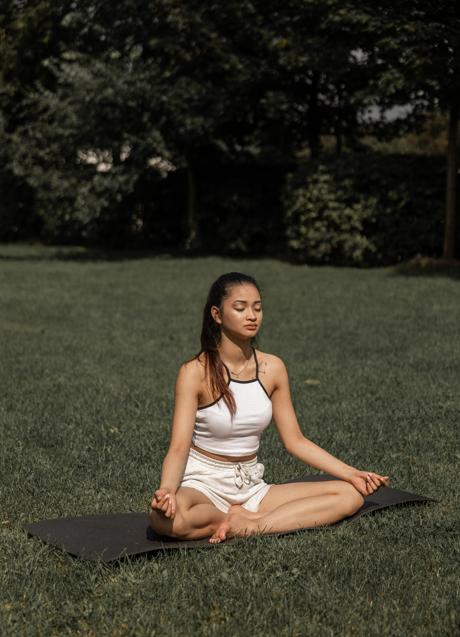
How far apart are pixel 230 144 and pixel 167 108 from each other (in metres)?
2.31

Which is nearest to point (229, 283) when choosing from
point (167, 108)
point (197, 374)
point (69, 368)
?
point (197, 374)

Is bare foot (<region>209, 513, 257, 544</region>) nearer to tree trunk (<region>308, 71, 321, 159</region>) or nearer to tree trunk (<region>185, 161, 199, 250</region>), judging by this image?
tree trunk (<region>308, 71, 321, 159</region>)

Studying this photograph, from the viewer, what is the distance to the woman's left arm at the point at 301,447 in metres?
4.79

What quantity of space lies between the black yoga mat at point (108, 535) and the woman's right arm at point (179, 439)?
26 centimetres

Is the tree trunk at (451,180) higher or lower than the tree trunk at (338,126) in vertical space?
lower

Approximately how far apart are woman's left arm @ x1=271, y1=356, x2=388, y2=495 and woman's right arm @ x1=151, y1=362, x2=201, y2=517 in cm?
46

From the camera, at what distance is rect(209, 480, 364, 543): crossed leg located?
4746mm

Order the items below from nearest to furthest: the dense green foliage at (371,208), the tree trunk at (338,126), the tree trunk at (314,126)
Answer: the dense green foliage at (371,208) < the tree trunk at (314,126) < the tree trunk at (338,126)

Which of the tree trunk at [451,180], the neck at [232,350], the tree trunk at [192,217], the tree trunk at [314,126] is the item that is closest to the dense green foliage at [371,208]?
the tree trunk at [451,180]

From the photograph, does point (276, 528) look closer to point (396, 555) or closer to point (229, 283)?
point (396, 555)

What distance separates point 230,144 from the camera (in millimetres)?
23578

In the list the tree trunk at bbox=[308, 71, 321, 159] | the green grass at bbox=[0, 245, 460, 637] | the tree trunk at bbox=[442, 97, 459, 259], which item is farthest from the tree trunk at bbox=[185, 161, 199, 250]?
the green grass at bbox=[0, 245, 460, 637]

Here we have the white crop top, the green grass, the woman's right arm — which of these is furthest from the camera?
the white crop top

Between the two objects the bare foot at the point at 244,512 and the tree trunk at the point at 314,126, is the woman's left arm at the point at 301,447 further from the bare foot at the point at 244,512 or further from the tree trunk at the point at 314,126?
the tree trunk at the point at 314,126
